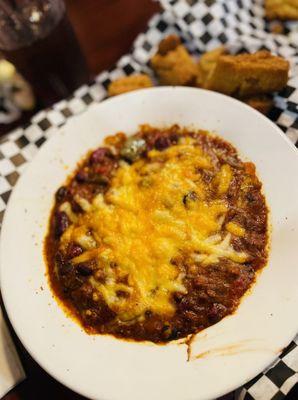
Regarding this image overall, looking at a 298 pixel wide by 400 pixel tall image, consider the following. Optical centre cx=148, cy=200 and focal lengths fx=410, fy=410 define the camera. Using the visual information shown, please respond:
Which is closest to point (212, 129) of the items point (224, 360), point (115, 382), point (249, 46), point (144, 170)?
point (144, 170)

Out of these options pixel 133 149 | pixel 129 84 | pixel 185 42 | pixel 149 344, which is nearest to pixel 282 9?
pixel 185 42

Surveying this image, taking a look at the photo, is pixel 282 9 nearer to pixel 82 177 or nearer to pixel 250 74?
pixel 250 74

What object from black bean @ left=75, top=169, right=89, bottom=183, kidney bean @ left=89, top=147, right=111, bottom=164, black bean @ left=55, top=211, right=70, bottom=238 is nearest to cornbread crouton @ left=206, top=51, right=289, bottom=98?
kidney bean @ left=89, top=147, right=111, bottom=164

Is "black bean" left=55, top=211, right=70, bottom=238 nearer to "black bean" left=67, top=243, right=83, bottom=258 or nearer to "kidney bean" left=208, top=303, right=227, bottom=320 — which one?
"black bean" left=67, top=243, right=83, bottom=258

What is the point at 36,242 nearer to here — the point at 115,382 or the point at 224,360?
the point at 115,382

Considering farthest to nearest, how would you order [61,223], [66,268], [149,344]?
1. [61,223]
2. [66,268]
3. [149,344]
